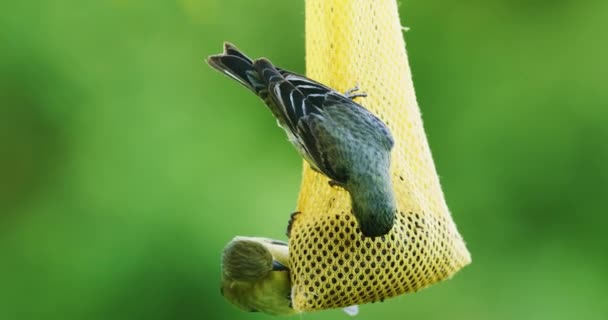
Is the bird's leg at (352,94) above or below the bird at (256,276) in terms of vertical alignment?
above

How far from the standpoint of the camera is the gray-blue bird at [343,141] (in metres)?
3.64

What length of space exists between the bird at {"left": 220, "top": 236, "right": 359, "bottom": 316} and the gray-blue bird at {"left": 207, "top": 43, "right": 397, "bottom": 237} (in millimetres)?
393

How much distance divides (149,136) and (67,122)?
1.59ft

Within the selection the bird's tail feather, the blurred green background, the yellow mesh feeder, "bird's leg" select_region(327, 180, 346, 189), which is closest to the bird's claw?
"bird's leg" select_region(327, 180, 346, 189)

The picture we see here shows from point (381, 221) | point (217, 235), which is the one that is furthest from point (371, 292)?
point (217, 235)

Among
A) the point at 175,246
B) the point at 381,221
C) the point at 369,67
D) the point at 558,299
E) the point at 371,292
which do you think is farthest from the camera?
the point at 558,299

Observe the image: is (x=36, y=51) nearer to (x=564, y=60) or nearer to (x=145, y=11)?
(x=145, y=11)

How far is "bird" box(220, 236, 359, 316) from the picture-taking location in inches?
159

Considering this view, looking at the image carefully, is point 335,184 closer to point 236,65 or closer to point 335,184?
point 335,184

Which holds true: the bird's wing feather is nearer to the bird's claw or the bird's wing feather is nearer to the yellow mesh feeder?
the bird's claw

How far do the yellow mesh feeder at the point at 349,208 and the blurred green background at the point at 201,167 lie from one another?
1.80m

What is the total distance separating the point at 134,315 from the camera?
6219 mm

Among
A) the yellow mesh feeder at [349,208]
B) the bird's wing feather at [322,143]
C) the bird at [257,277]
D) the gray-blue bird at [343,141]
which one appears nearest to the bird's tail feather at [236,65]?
the gray-blue bird at [343,141]

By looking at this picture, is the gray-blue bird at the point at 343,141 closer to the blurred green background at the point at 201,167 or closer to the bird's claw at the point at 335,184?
the bird's claw at the point at 335,184
